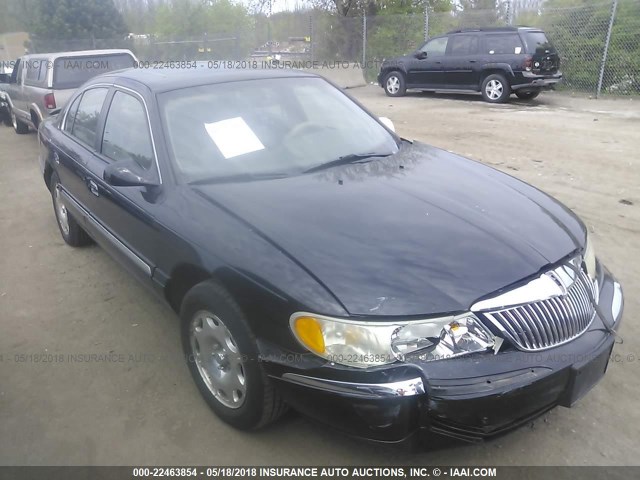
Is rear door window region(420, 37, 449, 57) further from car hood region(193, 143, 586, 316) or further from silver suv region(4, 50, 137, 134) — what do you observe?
car hood region(193, 143, 586, 316)

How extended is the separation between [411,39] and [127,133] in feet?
58.3

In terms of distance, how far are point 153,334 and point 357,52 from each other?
20016mm

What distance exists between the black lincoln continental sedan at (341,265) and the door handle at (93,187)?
0.04 m

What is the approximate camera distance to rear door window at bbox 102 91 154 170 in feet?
10.4

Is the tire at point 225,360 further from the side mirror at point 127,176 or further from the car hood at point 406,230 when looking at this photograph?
the side mirror at point 127,176

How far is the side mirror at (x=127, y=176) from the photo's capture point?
2.94 meters

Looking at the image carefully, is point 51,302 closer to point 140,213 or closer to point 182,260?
point 140,213

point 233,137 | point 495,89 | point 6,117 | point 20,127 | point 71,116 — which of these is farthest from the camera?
point 495,89

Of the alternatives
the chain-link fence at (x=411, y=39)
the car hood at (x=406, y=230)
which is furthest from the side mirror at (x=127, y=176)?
the chain-link fence at (x=411, y=39)

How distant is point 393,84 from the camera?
15.7 metres

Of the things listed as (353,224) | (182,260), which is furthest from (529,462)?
(182,260)

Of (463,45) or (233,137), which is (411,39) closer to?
(463,45)

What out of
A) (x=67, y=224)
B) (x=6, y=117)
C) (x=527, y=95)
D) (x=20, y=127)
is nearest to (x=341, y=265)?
(x=67, y=224)

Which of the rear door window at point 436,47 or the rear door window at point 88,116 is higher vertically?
the rear door window at point 436,47
